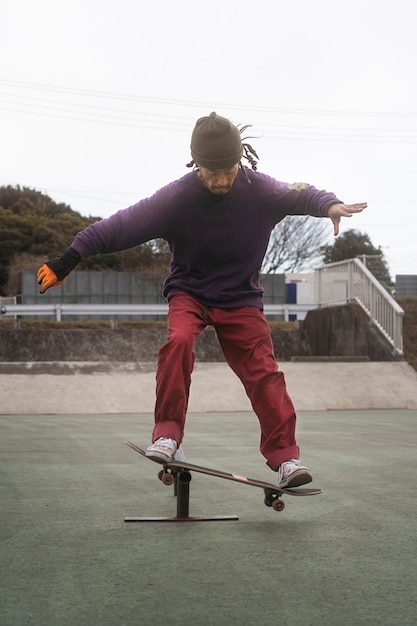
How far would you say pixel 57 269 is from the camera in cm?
393

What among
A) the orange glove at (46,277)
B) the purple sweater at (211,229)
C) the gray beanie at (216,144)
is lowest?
the orange glove at (46,277)

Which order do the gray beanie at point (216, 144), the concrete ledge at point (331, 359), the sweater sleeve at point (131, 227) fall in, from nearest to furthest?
the gray beanie at point (216, 144)
the sweater sleeve at point (131, 227)
the concrete ledge at point (331, 359)

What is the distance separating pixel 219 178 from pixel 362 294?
13291 millimetres

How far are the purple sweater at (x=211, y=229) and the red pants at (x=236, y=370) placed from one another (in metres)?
0.09

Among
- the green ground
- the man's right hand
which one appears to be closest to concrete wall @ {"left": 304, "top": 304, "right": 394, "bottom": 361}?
the green ground

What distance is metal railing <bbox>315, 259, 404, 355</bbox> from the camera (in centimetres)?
1565

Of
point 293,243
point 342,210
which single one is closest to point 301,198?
point 342,210

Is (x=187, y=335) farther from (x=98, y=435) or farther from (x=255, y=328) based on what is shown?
(x=98, y=435)

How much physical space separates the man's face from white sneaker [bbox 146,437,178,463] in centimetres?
116

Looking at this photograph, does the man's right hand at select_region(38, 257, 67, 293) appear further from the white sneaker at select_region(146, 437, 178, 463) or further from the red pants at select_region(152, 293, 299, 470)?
the white sneaker at select_region(146, 437, 178, 463)

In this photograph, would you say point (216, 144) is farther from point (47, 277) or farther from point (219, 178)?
point (47, 277)

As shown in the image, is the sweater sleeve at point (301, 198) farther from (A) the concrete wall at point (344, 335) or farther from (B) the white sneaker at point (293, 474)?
A: (A) the concrete wall at point (344, 335)

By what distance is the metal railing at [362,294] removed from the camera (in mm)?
15648

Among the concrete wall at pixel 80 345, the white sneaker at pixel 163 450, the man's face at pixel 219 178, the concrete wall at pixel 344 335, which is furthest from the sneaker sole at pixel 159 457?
the concrete wall at pixel 80 345
